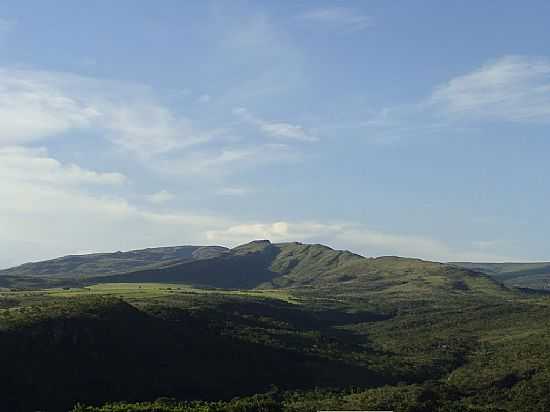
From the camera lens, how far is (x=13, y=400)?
12356cm

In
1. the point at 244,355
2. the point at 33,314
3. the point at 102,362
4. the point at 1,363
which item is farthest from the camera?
the point at 244,355

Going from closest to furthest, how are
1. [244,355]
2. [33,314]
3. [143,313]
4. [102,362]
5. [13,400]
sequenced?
[13,400], [102,362], [33,314], [244,355], [143,313]

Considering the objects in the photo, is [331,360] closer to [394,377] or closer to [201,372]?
[394,377]

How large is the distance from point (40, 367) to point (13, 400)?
13.1 m

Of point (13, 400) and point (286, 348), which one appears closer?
point (13, 400)

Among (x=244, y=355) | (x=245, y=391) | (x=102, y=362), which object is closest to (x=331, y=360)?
(x=244, y=355)

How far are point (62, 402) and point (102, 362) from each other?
814 inches

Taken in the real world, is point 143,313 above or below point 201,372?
above

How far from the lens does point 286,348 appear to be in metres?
187

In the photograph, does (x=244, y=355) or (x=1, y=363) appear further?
(x=244, y=355)

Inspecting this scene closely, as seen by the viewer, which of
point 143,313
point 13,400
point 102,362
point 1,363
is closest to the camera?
point 13,400

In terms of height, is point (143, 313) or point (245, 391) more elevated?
point (143, 313)

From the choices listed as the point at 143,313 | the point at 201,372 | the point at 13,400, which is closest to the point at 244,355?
the point at 201,372

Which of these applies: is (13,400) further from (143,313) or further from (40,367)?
(143,313)
